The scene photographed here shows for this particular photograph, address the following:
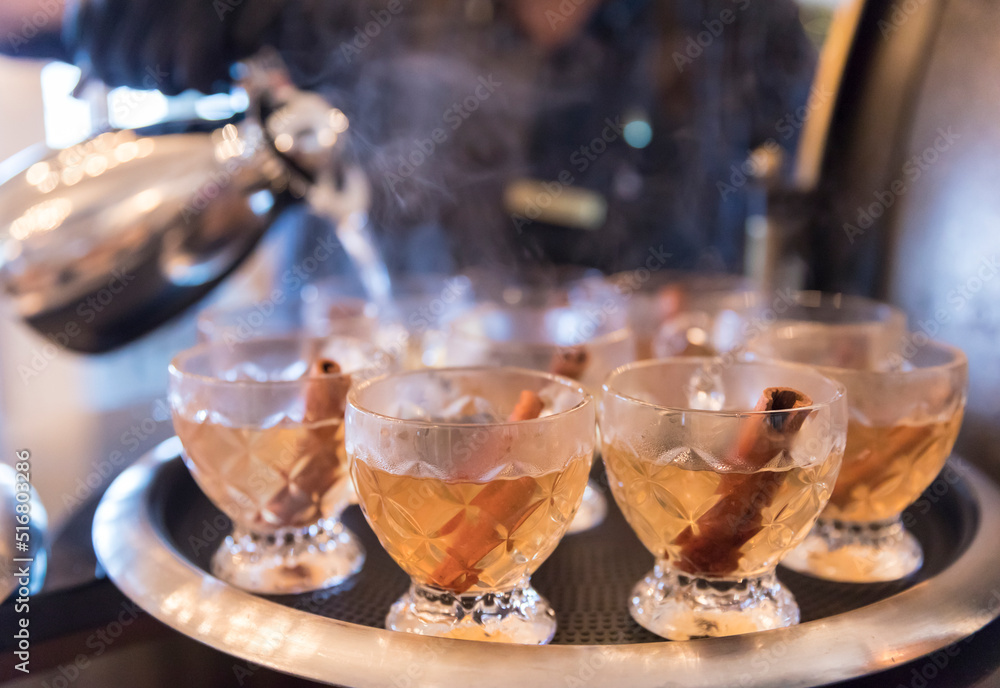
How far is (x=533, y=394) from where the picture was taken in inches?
21.9

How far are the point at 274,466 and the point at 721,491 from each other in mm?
303

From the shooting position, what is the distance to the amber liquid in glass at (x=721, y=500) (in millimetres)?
488

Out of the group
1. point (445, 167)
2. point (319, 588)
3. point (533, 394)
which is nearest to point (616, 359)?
point (533, 394)

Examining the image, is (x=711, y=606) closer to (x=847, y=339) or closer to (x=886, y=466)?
(x=886, y=466)

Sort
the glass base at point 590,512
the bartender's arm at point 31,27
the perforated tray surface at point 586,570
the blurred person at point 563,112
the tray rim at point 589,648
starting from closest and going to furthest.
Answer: the tray rim at point 589,648 < the perforated tray surface at point 586,570 < the glass base at point 590,512 < the bartender's arm at point 31,27 < the blurred person at point 563,112

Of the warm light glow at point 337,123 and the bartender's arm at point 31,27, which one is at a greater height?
the bartender's arm at point 31,27

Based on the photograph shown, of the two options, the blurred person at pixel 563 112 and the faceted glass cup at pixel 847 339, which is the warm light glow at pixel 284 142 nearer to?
the blurred person at pixel 563 112

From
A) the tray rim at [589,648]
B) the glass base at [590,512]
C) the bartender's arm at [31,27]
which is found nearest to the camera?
the tray rim at [589,648]

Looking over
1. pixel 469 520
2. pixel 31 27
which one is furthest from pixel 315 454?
pixel 31 27

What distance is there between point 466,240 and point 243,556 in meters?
0.79

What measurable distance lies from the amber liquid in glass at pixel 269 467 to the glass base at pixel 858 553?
339 millimetres

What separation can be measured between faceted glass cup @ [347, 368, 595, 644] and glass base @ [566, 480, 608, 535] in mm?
161

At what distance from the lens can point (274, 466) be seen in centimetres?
58

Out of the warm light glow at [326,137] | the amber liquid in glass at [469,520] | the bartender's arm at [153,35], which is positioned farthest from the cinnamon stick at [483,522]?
the bartender's arm at [153,35]
